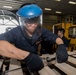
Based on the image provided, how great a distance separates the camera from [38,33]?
6.81 ft

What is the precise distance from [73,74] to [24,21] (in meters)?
0.88

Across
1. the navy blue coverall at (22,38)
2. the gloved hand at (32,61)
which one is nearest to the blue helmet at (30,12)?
the navy blue coverall at (22,38)

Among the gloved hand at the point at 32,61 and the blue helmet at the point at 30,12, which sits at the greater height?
the blue helmet at the point at 30,12

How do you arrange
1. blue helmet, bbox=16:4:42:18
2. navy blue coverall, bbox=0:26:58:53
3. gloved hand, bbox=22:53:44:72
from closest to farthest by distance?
1. gloved hand, bbox=22:53:44:72
2. blue helmet, bbox=16:4:42:18
3. navy blue coverall, bbox=0:26:58:53

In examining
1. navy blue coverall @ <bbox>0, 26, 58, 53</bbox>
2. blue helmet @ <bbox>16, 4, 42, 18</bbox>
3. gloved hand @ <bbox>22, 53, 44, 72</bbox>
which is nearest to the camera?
gloved hand @ <bbox>22, 53, 44, 72</bbox>

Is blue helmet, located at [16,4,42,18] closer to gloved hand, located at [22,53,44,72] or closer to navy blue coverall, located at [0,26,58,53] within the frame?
navy blue coverall, located at [0,26,58,53]

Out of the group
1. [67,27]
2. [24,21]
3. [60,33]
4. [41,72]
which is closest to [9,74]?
[41,72]

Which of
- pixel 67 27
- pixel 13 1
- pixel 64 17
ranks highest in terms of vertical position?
pixel 13 1

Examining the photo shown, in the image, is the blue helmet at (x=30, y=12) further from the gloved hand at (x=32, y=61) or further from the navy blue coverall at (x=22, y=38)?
the gloved hand at (x=32, y=61)

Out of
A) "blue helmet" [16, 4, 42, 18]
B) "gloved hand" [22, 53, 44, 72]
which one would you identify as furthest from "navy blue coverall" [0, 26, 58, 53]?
"gloved hand" [22, 53, 44, 72]

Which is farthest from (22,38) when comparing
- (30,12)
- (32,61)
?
(32,61)

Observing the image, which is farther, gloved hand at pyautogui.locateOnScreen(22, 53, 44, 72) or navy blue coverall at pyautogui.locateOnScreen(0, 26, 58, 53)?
navy blue coverall at pyautogui.locateOnScreen(0, 26, 58, 53)

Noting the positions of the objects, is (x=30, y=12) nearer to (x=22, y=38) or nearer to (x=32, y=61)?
(x=22, y=38)

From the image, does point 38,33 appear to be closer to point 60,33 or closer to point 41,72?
point 41,72
